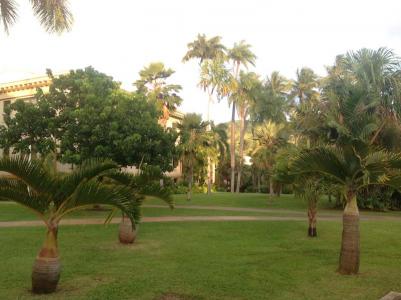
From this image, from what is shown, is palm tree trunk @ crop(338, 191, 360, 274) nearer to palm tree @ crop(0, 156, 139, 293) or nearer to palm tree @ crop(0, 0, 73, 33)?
palm tree @ crop(0, 156, 139, 293)

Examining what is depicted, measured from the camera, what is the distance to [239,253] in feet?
39.4

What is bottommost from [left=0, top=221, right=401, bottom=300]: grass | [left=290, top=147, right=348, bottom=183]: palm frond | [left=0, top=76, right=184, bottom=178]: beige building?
[left=0, top=221, right=401, bottom=300]: grass

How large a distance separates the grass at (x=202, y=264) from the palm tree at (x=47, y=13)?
6.16 m

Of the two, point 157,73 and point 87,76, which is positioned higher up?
point 157,73

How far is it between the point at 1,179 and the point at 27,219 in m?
13.3

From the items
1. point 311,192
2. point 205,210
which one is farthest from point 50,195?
point 205,210

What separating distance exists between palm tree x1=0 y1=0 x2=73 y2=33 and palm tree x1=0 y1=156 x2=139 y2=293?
624 centimetres

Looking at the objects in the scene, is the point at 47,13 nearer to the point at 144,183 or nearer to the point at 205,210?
the point at 144,183

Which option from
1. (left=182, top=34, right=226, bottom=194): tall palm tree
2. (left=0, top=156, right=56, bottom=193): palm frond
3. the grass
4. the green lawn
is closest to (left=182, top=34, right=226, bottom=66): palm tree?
(left=182, top=34, right=226, bottom=194): tall palm tree

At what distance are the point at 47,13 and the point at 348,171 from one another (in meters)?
8.91

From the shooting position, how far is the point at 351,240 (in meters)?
9.56

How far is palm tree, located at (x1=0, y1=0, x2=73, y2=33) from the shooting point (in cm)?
1206

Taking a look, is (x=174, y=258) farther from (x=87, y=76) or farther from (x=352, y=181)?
(x=87, y=76)

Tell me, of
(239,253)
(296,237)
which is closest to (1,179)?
(239,253)
